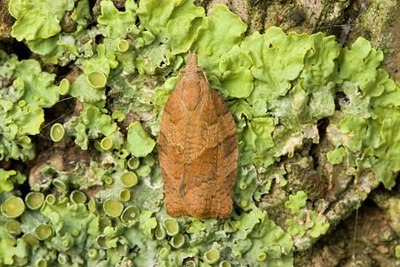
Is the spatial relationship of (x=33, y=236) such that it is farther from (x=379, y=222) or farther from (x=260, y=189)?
(x=379, y=222)

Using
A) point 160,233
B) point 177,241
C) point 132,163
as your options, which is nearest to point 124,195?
point 132,163

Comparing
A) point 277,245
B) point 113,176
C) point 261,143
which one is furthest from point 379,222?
point 113,176

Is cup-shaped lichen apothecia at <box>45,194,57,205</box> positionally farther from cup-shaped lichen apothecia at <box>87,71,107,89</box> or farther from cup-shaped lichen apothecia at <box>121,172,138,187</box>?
cup-shaped lichen apothecia at <box>87,71,107,89</box>

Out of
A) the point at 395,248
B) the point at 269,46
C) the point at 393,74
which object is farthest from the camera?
the point at 395,248

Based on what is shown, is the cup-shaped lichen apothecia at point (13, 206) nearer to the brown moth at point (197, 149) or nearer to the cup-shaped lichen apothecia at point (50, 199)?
the cup-shaped lichen apothecia at point (50, 199)

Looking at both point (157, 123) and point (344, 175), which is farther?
point (344, 175)

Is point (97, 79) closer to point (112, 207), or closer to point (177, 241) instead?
point (112, 207)

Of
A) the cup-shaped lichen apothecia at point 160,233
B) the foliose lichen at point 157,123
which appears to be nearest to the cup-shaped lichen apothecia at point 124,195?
the foliose lichen at point 157,123
